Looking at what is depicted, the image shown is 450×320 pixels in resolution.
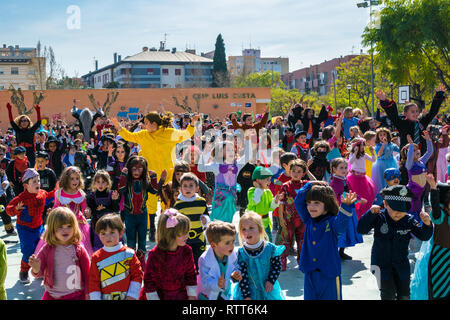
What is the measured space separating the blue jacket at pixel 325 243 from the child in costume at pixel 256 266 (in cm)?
29

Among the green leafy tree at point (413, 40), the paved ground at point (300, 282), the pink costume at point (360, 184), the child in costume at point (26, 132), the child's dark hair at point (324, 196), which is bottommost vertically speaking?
the paved ground at point (300, 282)

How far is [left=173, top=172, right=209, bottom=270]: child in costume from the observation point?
563 cm

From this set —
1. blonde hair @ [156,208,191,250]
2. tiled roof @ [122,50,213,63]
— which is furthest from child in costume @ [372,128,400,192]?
tiled roof @ [122,50,213,63]

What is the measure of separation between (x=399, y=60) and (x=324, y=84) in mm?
78729

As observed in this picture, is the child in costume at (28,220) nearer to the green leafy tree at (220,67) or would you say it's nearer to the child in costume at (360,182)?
the child in costume at (360,182)

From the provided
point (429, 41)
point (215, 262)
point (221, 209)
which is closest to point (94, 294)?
point (215, 262)

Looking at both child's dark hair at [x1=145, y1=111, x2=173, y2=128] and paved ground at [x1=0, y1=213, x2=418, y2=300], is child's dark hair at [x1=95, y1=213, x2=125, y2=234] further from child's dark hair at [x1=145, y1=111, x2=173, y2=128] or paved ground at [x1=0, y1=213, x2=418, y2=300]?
child's dark hair at [x1=145, y1=111, x2=173, y2=128]

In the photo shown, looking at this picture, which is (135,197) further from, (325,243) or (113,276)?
(325,243)

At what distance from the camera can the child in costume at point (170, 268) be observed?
4137mm

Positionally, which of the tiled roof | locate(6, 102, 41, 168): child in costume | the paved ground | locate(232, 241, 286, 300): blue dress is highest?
the tiled roof

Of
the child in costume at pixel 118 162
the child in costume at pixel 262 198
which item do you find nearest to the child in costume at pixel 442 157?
the child in costume at pixel 262 198

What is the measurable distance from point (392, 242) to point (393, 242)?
1cm

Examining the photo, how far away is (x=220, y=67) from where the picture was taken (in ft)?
309
